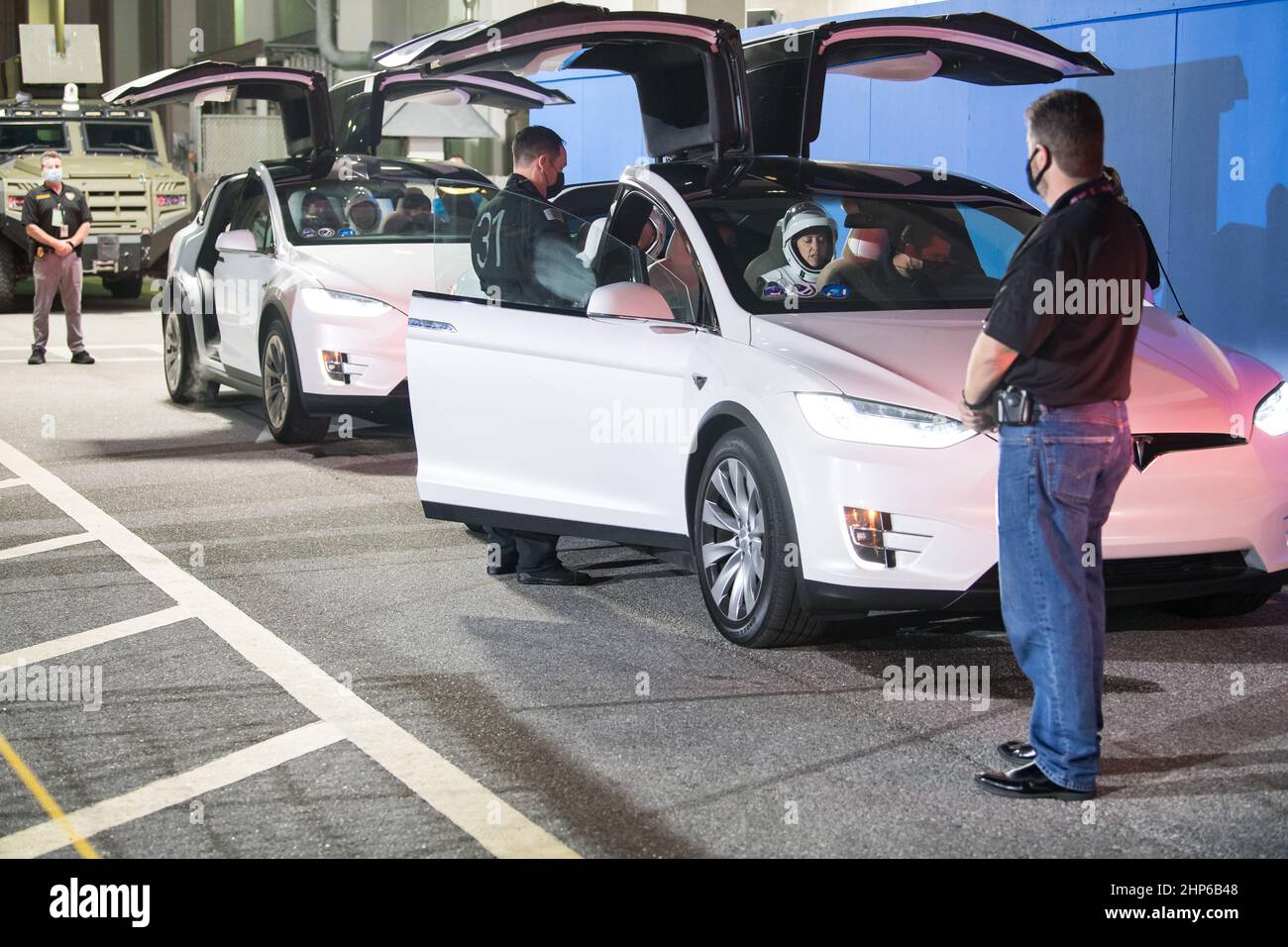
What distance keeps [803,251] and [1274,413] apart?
188cm

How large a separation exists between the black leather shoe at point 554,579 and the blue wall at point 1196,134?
19.0ft

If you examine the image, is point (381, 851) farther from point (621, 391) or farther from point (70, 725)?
point (621, 391)

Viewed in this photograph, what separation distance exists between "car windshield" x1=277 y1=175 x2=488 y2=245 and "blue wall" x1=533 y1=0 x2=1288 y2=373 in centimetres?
433

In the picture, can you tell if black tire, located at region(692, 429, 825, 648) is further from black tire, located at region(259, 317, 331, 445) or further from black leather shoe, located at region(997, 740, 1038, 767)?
A: black tire, located at region(259, 317, 331, 445)

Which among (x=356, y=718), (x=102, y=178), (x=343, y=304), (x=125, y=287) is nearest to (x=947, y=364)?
(x=356, y=718)

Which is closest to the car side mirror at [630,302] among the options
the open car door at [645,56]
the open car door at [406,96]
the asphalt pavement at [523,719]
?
the asphalt pavement at [523,719]

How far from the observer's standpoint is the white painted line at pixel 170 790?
4457mm

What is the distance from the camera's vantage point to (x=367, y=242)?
11586mm

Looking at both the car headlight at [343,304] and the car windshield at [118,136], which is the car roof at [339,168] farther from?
the car windshield at [118,136]

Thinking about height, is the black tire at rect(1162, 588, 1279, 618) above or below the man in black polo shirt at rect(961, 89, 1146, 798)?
below

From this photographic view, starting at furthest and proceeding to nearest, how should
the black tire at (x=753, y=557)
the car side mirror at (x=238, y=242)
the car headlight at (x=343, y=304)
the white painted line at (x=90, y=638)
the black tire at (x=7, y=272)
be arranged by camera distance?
the black tire at (x=7, y=272)
the car side mirror at (x=238, y=242)
the car headlight at (x=343, y=304)
the white painted line at (x=90, y=638)
the black tire at (x=753, y=557)

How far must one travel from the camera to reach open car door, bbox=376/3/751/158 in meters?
7.33

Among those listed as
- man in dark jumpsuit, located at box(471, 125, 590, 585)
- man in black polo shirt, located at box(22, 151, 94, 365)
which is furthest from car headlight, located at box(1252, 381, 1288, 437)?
man in black polo shirt, located at box(22, 151, 94, 365)
